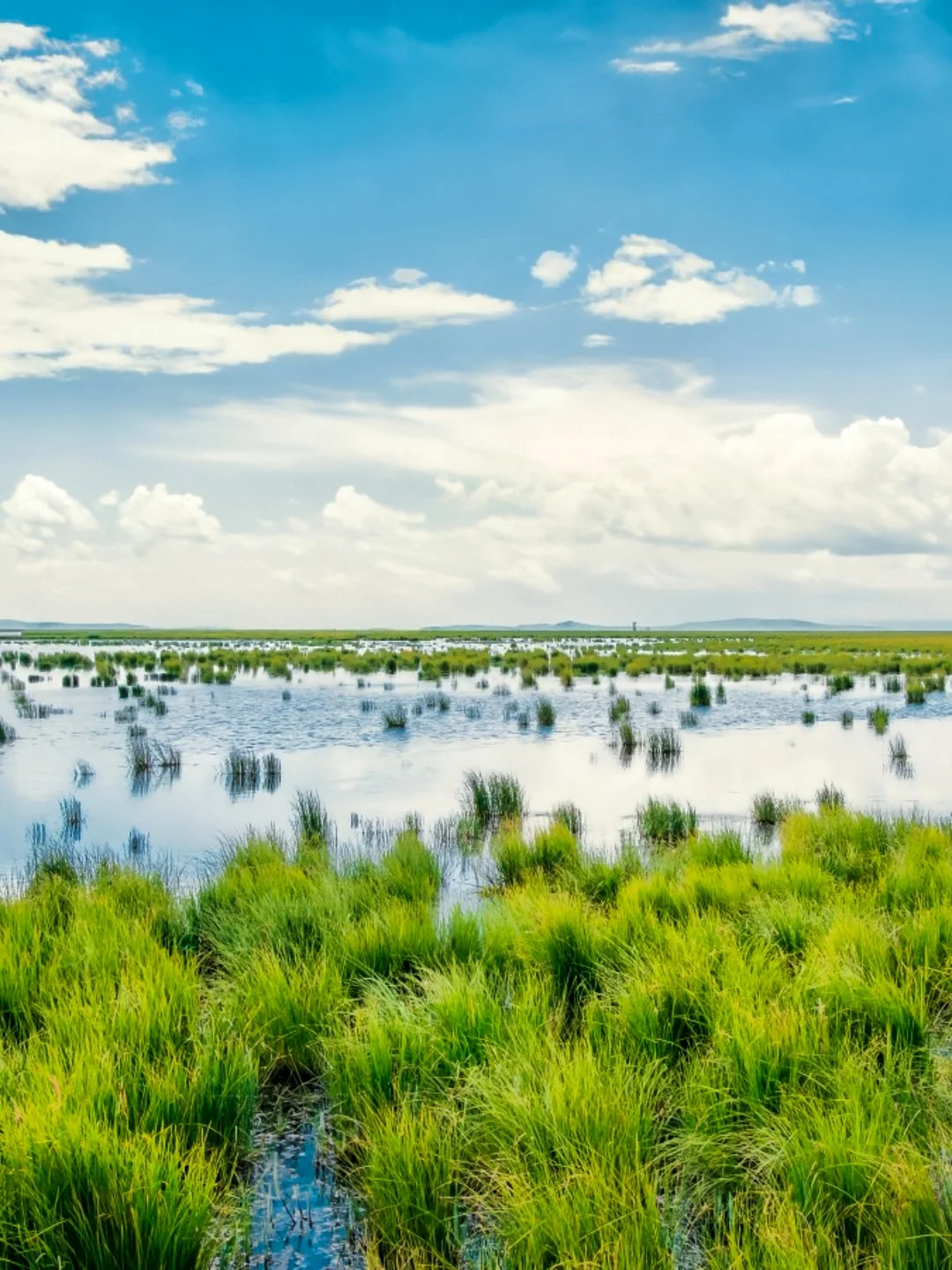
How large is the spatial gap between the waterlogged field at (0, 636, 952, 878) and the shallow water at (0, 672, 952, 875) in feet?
0.22

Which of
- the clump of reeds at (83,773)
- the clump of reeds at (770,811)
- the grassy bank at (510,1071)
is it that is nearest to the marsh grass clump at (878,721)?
the clump of reeds at (770,811)

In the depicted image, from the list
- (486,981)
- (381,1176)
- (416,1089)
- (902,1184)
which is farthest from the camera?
(486,981)

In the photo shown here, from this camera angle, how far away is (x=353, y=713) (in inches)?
1067

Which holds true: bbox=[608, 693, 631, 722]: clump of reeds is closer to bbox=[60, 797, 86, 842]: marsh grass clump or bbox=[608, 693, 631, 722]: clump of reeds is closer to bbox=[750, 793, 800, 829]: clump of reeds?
bbox=[750, 793, 800, 829]: clump of reeds

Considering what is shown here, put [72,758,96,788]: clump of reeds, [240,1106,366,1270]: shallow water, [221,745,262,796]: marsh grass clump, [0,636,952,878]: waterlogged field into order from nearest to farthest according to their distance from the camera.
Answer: [240,1106,366,1270]: shallow water, [0,636,952,878]: waterlogged field, [221,745,262,796]: marsh grass clump, [72,758,96,788]: clump of reeds

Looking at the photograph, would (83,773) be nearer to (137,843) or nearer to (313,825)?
(137,843)

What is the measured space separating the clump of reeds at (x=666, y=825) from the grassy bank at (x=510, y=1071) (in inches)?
166

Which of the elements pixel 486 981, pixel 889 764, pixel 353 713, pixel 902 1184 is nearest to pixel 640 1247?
pixel 902 1184

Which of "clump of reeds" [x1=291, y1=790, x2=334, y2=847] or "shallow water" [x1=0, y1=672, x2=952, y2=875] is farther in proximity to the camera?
"shallow water" [x1=0, y1=672, x2=952, y2=875]

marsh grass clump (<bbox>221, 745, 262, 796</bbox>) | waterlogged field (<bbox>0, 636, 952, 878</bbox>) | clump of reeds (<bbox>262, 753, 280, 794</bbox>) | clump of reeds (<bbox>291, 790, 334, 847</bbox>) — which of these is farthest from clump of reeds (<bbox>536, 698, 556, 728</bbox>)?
clump of reeds (<bbox>291, 790, 334, 847</bbox>)

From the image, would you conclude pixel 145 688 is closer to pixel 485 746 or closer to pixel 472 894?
pixel 485 746

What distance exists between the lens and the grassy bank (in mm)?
3352

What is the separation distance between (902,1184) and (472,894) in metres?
6.20

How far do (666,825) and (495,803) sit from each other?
2.64 meters
